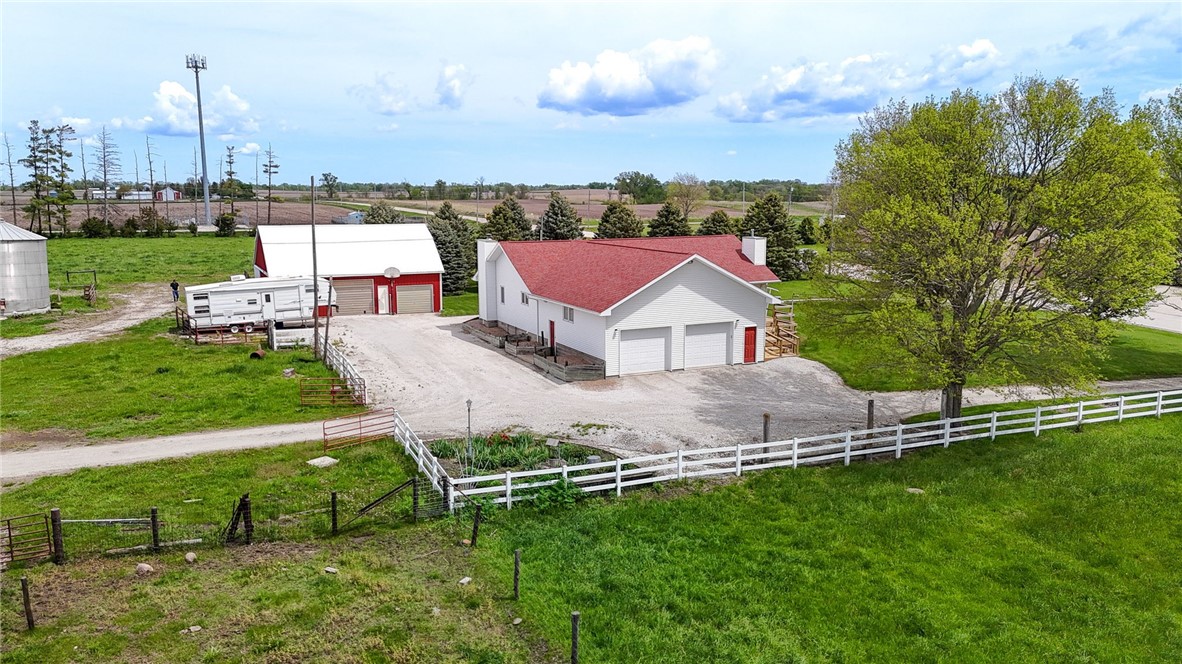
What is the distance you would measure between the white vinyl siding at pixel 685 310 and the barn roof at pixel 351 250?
19.3 metres

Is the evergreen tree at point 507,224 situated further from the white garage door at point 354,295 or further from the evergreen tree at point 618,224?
the white garage door at point 354,295

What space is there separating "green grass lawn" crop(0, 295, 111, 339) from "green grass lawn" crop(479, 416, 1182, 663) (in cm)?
3322

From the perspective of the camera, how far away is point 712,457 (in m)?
21.4

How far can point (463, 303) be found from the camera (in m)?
49.8

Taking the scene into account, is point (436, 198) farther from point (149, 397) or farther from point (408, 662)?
point (408, 662)

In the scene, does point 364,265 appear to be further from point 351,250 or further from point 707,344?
point 707,344

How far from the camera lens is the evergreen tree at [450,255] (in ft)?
173

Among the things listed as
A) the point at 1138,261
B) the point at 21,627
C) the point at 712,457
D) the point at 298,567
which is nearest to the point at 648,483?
the point at 712,457

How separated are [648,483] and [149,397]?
18.2m

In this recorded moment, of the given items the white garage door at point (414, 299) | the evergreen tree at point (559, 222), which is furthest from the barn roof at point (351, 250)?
the evergreen tree at point (559, 222)

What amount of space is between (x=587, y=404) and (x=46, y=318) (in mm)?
32186

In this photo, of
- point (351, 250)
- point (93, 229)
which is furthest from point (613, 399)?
point (93, 229)

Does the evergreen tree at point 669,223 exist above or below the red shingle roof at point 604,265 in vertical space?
above

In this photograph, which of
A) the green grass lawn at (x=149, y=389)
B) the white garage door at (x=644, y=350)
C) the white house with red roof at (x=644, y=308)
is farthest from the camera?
the white garage door at (x=644, y=350)
